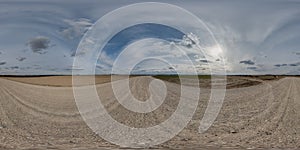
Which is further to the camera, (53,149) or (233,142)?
(233,142)

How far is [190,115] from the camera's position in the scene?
783 inches

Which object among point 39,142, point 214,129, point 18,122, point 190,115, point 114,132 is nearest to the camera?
point 39,142

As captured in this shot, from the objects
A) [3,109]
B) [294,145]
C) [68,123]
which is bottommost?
[294,145]

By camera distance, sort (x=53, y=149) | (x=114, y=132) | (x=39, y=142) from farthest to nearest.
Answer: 1. (x=114, y=132)
2. (x=39, y=142)
3. (x=53, y=149)

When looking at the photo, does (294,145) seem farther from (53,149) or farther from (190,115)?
(190,115)

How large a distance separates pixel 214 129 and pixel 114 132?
3299 mm

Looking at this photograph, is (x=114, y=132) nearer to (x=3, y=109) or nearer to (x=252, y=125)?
(x=252, y=125)

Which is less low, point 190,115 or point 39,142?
point 190,115

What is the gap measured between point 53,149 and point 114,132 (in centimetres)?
323

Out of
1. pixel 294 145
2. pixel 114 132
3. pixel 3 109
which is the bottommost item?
pixel 294 145

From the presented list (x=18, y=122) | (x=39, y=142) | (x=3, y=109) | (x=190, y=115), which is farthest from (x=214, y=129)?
(x=3, y=109)

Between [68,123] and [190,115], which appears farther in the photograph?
[190,115]

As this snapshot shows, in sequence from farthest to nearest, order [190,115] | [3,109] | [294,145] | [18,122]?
[3,109] < [190,115] < [18,122] < [294,145]

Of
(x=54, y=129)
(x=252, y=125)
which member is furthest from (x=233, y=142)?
(x=54, y=129)
